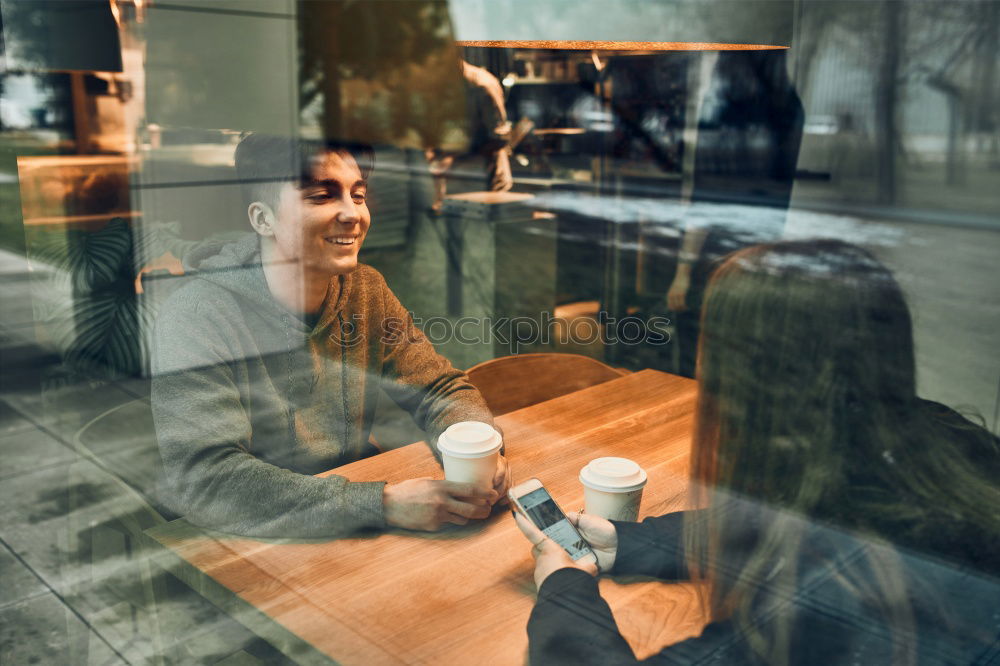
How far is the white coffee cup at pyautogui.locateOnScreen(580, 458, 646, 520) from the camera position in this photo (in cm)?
84

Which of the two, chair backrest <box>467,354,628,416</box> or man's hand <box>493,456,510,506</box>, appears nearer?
man's hand <box>493,456,510,506</box>

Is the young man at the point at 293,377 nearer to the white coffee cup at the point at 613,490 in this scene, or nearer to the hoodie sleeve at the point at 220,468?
the hoodie sleeve at the point at 220,468

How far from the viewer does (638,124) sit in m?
1.80

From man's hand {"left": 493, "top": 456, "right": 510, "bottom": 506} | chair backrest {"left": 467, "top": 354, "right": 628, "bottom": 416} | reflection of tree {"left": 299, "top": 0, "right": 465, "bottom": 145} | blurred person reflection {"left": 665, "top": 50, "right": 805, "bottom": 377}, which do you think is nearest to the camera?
man's hand {"left": 493, "top": 456, "right": 510, "bottom": 506}

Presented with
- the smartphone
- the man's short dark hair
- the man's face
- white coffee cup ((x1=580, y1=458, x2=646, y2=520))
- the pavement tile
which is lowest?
the pavement tile

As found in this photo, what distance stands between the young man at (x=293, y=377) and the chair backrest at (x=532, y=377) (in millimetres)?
101

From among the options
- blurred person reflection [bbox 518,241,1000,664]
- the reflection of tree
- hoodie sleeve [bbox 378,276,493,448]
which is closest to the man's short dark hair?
the reflection of tree

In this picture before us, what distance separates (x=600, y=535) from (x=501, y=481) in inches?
7.1

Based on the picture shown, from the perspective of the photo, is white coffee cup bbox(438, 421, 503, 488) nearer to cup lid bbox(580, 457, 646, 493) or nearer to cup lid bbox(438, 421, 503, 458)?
cup lid bbox(438, 421, 503, 458)

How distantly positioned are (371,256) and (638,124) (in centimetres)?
68

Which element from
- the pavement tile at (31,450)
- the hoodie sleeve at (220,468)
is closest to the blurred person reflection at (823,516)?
the hoodie sleeve at (220,468)

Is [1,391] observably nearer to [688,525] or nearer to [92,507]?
[92,507]

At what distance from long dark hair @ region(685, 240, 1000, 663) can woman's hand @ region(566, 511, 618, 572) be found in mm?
80

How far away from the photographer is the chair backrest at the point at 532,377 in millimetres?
1465
